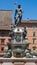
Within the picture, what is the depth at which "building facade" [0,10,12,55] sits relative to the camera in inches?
2237

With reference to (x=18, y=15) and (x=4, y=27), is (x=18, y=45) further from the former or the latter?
(x=4, y=27)

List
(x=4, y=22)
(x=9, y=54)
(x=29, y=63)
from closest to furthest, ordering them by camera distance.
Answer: (x=29, y=63), (x=9, y=54), (x=4, y=22)

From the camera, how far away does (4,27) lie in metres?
58.4

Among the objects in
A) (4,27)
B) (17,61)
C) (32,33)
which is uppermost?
(17,61)

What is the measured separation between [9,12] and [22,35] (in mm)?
48278

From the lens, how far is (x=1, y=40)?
5750 cm

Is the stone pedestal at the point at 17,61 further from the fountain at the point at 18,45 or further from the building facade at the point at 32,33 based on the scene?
the building facade at the point at 32,33

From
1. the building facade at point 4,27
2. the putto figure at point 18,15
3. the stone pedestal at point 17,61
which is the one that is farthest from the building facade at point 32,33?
the stone pedestal at point 17,61

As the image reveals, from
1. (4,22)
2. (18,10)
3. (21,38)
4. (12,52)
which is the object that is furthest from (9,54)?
(4,22)

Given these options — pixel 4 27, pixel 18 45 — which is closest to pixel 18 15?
pixel 18 45

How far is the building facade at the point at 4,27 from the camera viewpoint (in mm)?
56812

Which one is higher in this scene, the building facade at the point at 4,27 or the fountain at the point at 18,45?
the fountain at the point at 18,45

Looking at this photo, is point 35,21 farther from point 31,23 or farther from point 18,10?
point 18,10

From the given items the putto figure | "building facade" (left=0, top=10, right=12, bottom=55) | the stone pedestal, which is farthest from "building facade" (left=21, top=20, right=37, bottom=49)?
the stone pedestal
